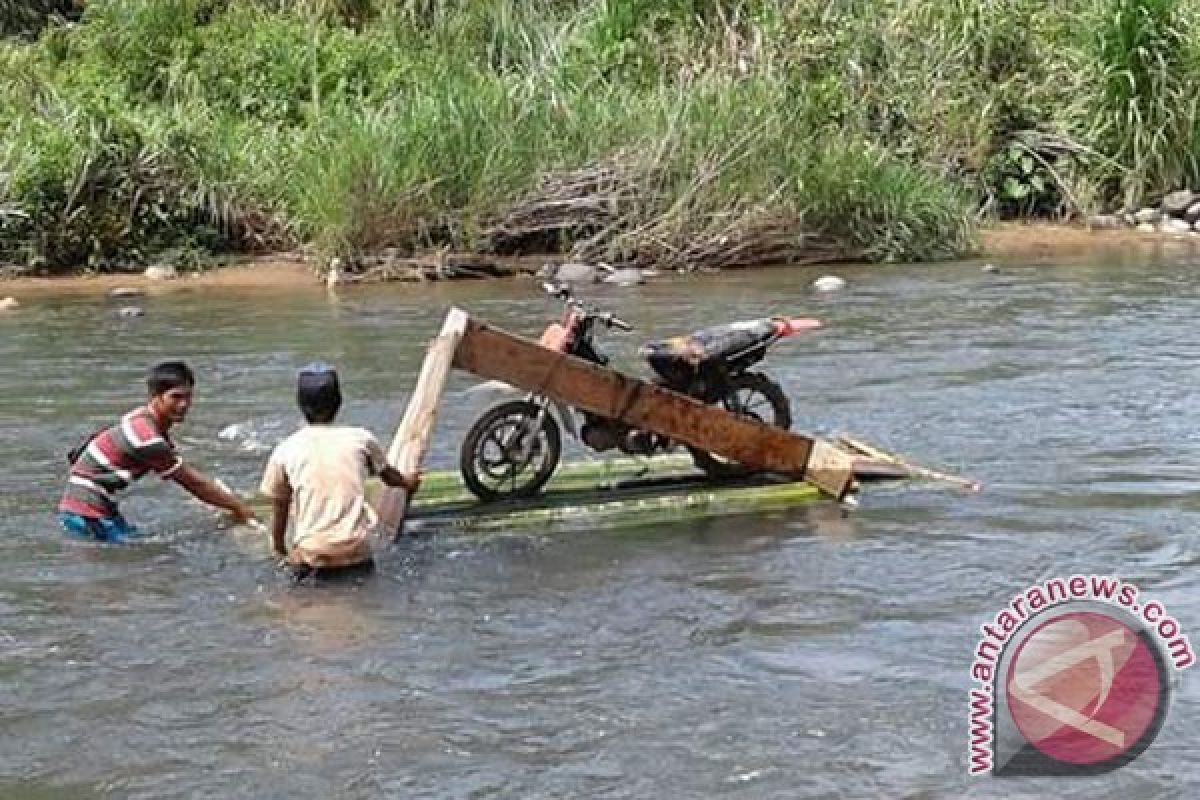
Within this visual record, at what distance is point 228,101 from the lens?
2239 cm

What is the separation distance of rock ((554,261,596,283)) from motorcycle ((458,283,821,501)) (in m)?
8.20

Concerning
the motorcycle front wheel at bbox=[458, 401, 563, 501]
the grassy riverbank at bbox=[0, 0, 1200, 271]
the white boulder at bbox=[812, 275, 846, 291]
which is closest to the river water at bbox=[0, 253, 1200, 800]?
the motorcycle front wheel at bbox=[458, 401, 563, 501]

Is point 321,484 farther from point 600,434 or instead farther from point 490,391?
point 490,391

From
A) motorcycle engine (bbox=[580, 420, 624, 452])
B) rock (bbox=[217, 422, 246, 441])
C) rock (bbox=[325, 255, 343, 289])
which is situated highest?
motorcycle engine (bbox=[580, 420, 624, 452])

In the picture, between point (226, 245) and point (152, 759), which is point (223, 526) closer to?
point (152, 759)

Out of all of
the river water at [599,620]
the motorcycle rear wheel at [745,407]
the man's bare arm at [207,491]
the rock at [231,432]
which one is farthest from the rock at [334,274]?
the man's bare arm at [207,491]

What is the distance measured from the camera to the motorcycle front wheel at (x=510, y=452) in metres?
8.27

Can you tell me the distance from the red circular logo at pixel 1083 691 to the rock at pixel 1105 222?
49.8ft

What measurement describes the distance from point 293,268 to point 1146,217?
372 inches

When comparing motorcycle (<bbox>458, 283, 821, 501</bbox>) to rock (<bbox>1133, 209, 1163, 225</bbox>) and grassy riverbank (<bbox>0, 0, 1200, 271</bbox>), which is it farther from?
rock (<bbox>1133, 209, 1163, 225</bbox>)

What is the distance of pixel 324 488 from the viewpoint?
7094mm

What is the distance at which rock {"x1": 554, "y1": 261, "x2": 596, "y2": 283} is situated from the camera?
56.1 ft

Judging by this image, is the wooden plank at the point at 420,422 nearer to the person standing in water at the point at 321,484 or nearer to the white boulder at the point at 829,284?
the person standing in water at the point at 321,484

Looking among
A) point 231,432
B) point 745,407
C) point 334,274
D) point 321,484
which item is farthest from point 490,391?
point 334,274
